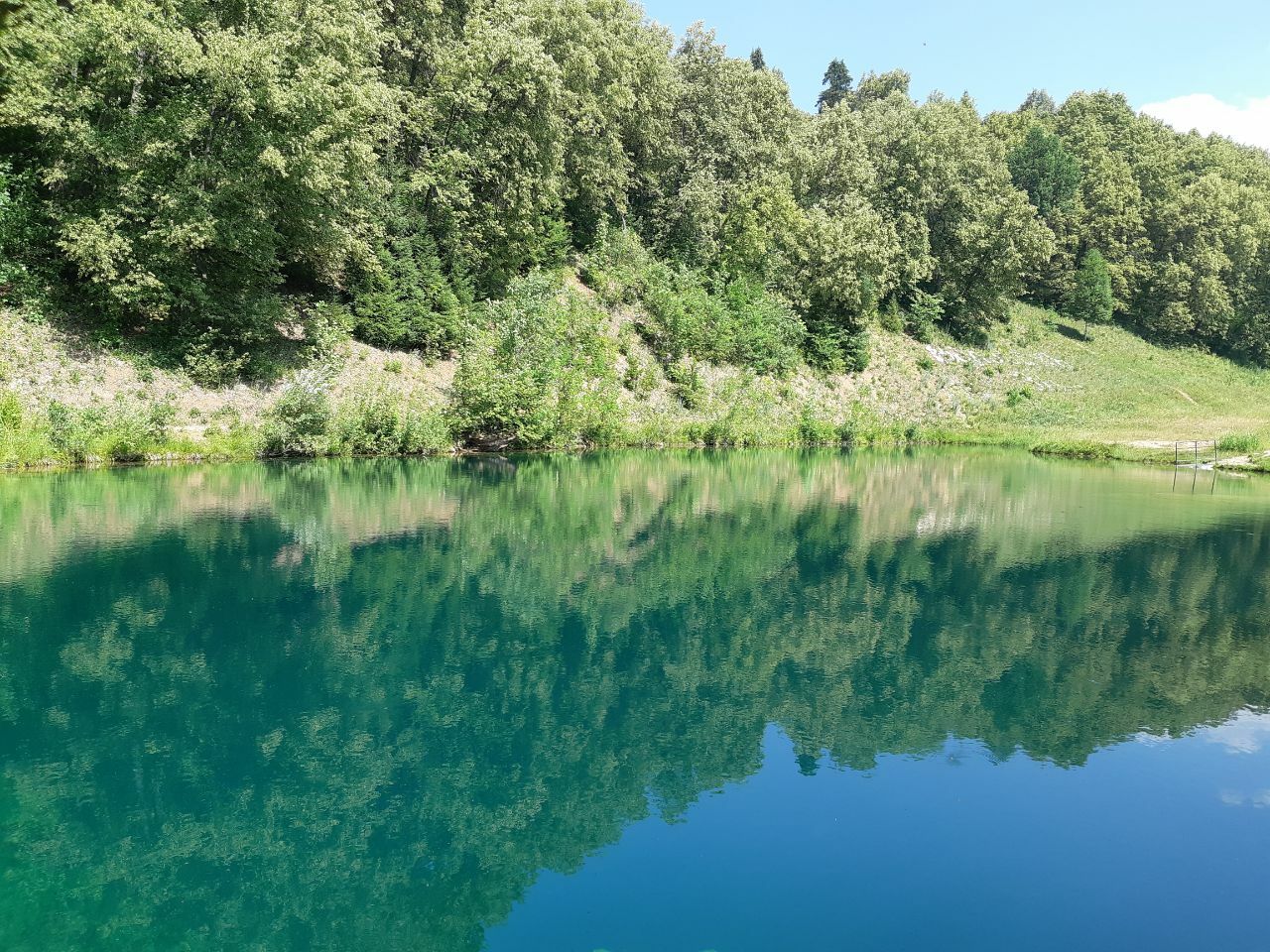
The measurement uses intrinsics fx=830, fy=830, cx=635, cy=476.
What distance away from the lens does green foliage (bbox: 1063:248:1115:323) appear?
244 feet

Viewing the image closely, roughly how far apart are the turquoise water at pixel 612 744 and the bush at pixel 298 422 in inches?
517

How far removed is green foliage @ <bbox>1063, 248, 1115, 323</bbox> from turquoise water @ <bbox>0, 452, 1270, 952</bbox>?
65.2 metres

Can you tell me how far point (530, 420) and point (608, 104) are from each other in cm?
2334

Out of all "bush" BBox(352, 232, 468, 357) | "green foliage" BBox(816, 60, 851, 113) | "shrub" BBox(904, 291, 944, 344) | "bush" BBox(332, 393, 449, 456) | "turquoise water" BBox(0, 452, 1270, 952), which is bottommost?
"turquoise water" BBox(0, 452, 1270, 952)

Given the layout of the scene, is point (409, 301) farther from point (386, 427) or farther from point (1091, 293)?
point (1091, 293)

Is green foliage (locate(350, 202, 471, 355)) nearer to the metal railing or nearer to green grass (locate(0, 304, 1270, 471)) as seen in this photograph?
green grass (locate(0, 304, 1270, 471))

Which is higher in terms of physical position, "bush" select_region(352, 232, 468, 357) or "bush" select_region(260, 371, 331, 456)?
"bush" select_region(352, 232, 468, 357)

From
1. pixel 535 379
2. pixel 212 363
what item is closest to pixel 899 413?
pixel 535 379

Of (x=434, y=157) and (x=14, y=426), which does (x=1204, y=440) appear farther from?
(x=14, y=426)

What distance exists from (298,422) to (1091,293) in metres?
70.1

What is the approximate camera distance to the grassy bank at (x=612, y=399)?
2922 centimetres

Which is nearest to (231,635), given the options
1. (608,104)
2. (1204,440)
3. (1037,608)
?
(1037,608)

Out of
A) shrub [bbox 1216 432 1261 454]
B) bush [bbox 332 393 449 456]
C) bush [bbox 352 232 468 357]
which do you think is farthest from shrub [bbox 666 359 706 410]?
shrub [bbox 1216 432 1261 454]

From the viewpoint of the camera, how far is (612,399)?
1688 inches
